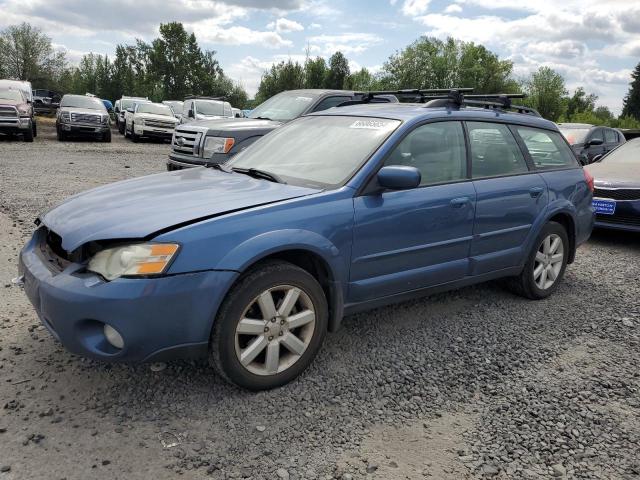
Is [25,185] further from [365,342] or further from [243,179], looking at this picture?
[365,342]

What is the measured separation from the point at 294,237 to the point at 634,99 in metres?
90.6

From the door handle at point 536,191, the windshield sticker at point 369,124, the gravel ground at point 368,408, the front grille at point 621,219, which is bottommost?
the gravel ground at point 368,408

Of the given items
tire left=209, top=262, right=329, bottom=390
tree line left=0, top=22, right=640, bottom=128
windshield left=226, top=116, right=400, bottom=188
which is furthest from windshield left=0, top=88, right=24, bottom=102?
tree line left=0, top=22, right=640, bottom=128

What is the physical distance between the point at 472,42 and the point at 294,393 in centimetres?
8189

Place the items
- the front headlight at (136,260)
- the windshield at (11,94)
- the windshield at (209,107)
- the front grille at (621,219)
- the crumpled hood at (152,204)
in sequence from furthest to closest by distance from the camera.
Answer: the windshield at (209,107)
the windshield at (11,94)
the front grille at (621,219)
the crumpled hood at (152,204)
the front headlight at (136,260)

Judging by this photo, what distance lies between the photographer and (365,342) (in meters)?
3.79

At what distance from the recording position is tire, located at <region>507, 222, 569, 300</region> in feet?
15.4

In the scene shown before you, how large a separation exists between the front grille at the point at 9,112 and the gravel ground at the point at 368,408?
1466 cm

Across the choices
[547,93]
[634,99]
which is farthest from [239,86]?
[634,99]

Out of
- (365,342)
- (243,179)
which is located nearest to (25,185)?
(243,179)

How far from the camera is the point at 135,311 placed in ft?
8.49

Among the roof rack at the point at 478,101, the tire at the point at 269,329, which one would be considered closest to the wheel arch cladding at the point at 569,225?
the roof rack at the point at 478,101

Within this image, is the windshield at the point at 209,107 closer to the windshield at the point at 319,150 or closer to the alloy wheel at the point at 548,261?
the windshield at the point at 319,150

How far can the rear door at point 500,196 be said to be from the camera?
410cm
